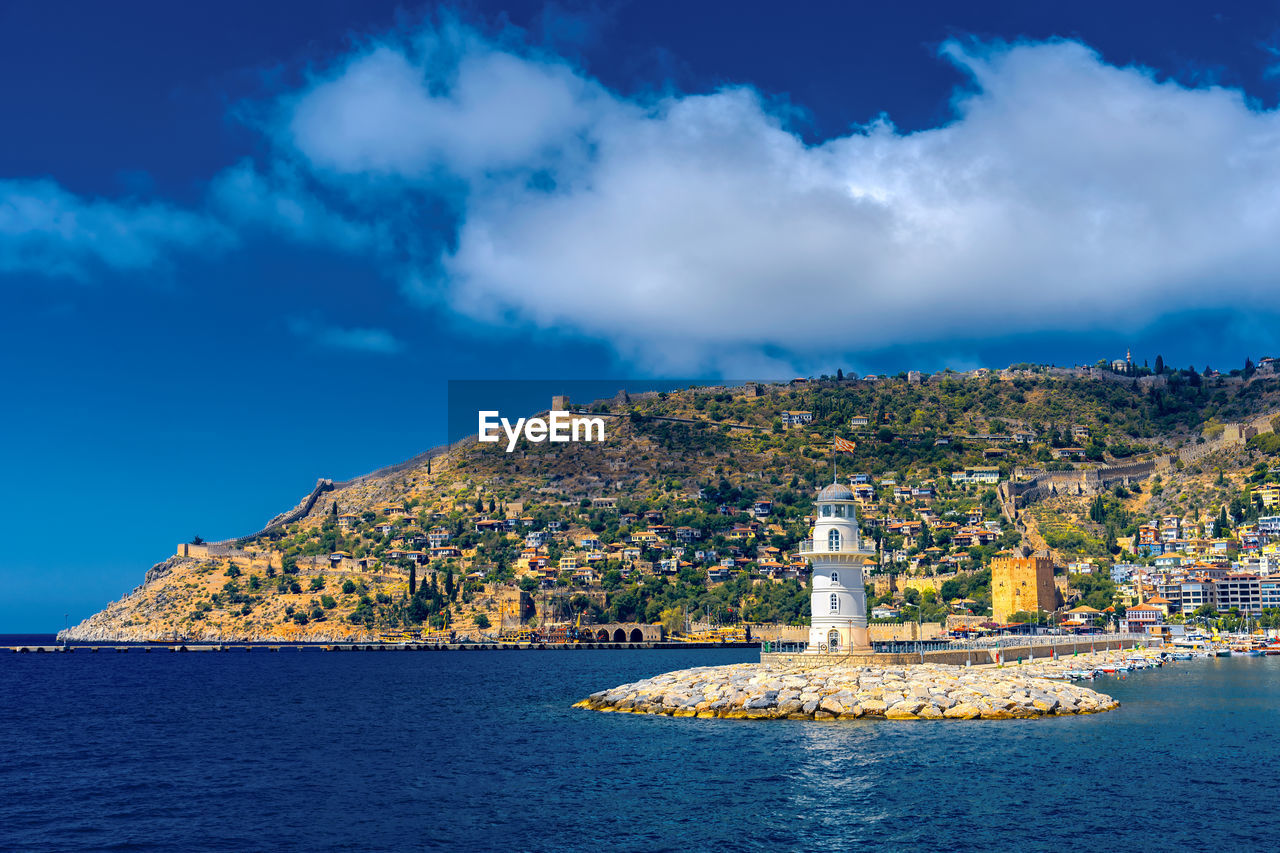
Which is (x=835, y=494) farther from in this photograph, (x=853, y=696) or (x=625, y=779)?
(x=625, y=779)

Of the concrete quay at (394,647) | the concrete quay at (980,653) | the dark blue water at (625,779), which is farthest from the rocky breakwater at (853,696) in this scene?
the concrete quay at (394,647)

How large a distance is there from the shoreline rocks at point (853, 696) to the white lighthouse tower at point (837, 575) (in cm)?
122

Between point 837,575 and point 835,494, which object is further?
point 835,494

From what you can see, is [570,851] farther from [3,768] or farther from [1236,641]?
[1236,641]

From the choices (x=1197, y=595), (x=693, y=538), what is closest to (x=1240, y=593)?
(x=1197, y=595)

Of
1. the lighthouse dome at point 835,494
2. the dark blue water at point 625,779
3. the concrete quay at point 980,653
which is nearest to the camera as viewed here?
the dark blue water at point 625,779

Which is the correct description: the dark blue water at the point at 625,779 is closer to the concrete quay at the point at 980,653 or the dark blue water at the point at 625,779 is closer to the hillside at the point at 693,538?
the concrete quay at the point at 980,653

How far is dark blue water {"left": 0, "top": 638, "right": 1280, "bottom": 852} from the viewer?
27.2m

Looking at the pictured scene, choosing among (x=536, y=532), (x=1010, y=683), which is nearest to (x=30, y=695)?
(x=1010, y=683)

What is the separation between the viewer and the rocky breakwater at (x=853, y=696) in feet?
146

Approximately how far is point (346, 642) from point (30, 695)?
73.2 meters

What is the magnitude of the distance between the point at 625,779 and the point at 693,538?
452 feet

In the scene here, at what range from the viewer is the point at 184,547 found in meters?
190

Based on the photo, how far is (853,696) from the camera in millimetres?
44688
